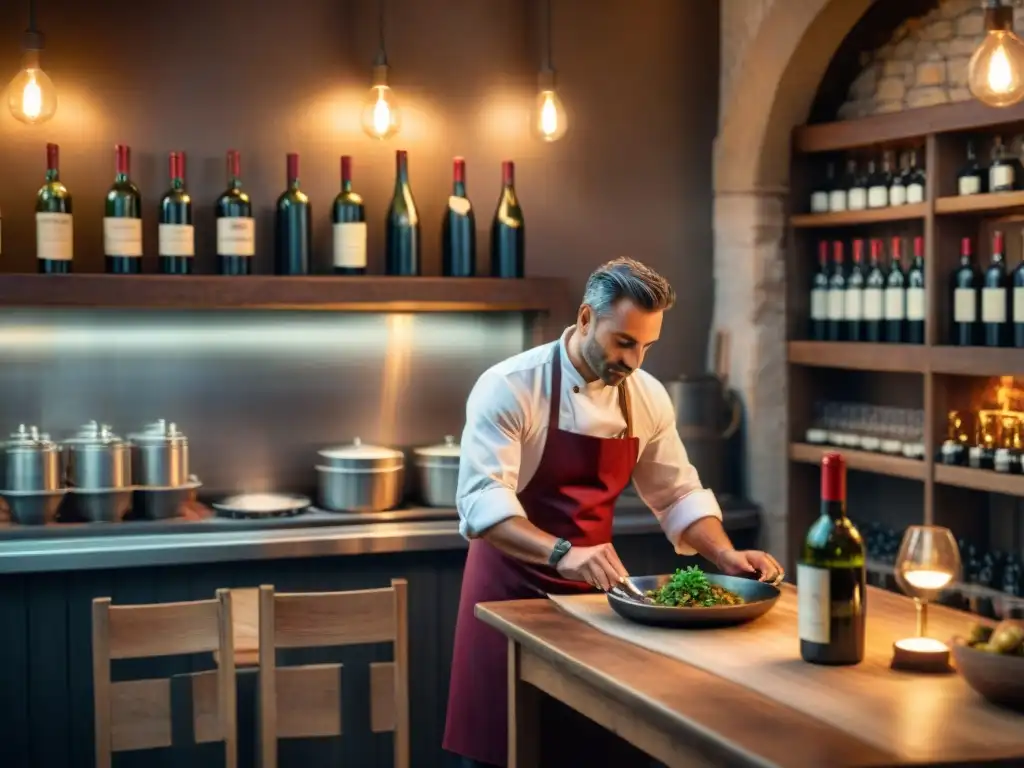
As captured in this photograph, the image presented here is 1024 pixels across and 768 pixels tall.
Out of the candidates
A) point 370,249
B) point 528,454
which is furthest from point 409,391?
point 528,454

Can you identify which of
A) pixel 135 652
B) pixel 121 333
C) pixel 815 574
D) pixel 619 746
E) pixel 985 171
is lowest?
pixel 619 746

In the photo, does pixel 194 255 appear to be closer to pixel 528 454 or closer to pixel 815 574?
pixel 528 454

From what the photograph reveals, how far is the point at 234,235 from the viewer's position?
4.85m

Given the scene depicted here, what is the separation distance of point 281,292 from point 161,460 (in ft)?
2.20

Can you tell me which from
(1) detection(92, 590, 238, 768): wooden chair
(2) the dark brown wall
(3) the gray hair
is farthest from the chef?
(2) the dark brown wall

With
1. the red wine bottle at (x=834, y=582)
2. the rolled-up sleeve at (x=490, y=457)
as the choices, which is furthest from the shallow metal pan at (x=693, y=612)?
the rolled-up sleeve at (x=490, y=457)

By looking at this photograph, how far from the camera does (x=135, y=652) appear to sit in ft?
10.4

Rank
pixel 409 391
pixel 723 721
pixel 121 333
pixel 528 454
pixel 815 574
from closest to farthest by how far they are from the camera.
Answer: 1. pixel 723 721
2. pixel 815 574
3. pixel 528 454
4. pixel 121 333
5. pixel 409 391

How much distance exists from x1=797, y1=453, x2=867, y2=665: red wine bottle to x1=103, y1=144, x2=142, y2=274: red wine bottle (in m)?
2.92

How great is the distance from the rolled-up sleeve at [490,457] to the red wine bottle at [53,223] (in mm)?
1921

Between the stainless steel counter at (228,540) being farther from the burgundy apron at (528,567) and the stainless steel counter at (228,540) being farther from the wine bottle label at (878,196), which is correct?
the wine bottle label at (878,196)

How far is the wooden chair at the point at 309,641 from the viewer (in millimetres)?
3242

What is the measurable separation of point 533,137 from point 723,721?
11.8 ft

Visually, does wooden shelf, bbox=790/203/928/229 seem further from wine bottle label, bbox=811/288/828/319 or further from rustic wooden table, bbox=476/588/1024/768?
rustic wooden table, bbox=476/588/1024/768
